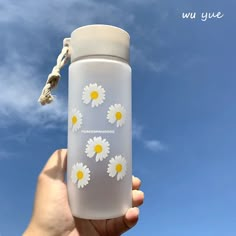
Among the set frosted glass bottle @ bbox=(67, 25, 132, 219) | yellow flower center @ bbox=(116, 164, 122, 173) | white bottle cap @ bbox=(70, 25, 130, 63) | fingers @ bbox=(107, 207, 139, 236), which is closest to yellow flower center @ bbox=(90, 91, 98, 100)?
frosted glass bottle @ bbox=(67, 25, 132, 219)

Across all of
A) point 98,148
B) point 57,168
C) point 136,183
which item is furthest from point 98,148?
point 136,183

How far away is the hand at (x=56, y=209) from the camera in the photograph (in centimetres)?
119

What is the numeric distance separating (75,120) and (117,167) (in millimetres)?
211

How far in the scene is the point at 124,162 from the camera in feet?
3.75

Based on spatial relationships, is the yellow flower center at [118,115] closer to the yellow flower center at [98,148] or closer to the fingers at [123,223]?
the yellow flower center at [98,148]

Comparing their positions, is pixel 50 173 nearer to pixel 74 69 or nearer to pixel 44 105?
pixel 44 105

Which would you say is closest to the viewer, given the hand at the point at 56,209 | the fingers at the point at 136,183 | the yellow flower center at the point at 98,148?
the yellow flower center at the point at 98,148

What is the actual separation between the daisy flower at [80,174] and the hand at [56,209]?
127 mm

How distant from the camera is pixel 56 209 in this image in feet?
3.92

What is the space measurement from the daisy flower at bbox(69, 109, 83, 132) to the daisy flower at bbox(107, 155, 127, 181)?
0.53 feet

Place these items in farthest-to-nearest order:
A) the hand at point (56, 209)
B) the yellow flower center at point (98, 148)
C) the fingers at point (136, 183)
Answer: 1. the fingers at point (136, 183)
2. the hand at point (56, 209)
3. the yellow flower center at point (98, 148)

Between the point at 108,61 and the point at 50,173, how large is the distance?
47 centimetres

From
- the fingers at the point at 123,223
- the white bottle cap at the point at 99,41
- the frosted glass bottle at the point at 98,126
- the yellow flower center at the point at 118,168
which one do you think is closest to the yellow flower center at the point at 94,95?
the frosted glass bottle at the point at 98,126

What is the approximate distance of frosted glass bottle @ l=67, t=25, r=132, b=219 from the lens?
109cm
